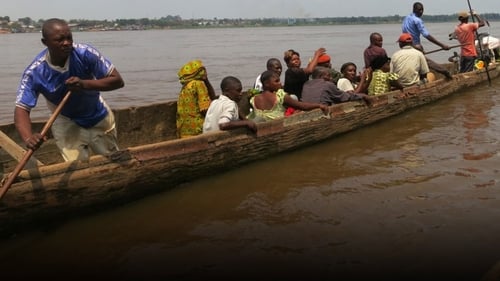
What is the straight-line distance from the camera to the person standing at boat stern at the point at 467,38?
30.5 feet

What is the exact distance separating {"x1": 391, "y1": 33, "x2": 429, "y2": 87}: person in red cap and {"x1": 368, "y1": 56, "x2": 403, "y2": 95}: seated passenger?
1.49ft

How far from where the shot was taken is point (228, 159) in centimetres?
448

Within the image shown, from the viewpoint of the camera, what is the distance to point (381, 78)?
6.56 meters

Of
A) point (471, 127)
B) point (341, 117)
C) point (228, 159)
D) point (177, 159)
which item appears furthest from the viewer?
point (471, 127)

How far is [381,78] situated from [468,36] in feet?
12.2

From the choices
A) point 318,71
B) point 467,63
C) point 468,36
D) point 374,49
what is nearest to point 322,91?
point 318,71

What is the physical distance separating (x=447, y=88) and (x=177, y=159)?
18.4 ft

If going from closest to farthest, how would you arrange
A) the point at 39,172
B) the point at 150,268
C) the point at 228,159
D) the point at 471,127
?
the point at 150,268 → the point at 39,172 → the point at 228,159 → the point at 471,127

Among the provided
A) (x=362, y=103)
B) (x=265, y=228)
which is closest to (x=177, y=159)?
(x=265, y=228)

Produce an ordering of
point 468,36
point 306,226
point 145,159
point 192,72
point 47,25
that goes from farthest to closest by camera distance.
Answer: point 468,36
point 192,72
point 145,159
point 306,226
point 47,25

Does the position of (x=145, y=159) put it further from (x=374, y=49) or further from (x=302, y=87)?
(x=374, y=49)

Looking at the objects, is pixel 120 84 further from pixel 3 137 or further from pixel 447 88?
pixel 447 88

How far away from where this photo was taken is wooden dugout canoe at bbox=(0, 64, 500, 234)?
10.5 ft

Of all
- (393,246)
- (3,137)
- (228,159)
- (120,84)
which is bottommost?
(393,246)
